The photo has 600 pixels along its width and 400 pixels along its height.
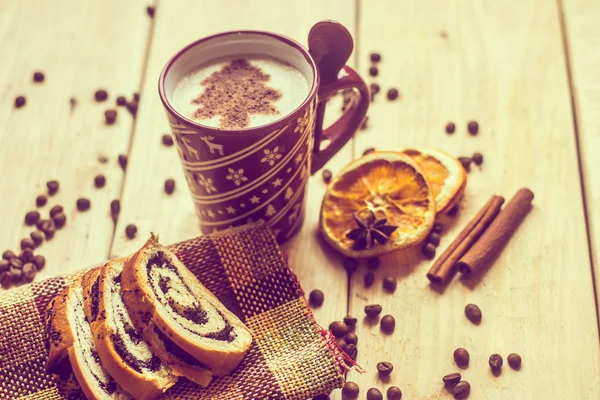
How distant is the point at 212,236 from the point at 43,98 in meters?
0.91

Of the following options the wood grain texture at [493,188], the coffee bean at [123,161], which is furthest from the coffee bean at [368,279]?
the coffee bean at [123,161]

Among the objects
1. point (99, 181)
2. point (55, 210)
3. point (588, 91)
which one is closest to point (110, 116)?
point (99, 181)

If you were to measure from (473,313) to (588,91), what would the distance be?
0.88 meters

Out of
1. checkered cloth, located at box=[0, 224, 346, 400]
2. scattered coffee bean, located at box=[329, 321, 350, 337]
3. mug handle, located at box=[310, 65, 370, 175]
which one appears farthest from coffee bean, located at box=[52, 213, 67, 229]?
scattered coffee bean, located at box=[329, 321, 350, 337]

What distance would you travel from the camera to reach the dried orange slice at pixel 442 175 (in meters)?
1.90

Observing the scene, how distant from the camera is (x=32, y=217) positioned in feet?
6.43

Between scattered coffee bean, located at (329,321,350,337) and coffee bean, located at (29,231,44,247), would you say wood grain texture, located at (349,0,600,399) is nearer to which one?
scattered coffee bean, located at (329,321,350,337)

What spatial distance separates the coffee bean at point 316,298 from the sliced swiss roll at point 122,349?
449mm

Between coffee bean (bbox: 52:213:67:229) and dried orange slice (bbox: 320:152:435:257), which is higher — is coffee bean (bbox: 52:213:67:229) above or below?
below

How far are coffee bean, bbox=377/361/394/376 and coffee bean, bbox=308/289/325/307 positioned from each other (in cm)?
22

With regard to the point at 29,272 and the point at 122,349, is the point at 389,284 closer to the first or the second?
the point at 122,349

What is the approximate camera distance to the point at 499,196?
1.96m

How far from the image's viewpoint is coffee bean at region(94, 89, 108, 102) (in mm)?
2268

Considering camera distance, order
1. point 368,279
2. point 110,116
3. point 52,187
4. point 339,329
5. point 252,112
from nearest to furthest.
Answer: point 252,112, point 339,329, point 368,279, point 52,187, point 110,116
